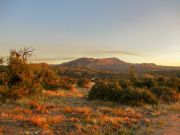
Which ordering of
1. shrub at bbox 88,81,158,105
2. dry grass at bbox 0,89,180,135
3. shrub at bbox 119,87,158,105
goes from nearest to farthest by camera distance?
dry grass at bbox 0,89,180,135 < shrub at bbox 119,87,158,105 < shrub at bbox 88,81,158,105

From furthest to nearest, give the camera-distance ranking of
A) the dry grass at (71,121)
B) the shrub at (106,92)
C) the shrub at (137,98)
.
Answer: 1. the shrub at (106,92)
2. the shrub at (137,98)
3. the dry grass at (71,121)

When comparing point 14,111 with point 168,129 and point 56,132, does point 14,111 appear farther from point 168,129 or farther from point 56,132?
point 168,129

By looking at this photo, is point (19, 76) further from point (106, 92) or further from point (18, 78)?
point (106, 92)

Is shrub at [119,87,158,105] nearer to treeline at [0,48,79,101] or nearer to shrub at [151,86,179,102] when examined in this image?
shrub at [151,86,179,102]

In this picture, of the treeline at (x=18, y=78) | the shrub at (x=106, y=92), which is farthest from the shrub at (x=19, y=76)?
the shrub at (x=106, y=92)

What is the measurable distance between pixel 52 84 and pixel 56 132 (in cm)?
2046

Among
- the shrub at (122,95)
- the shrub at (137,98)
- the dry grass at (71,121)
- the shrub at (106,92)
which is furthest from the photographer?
the shrub at (106,92)

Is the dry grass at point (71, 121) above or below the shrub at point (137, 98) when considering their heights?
below

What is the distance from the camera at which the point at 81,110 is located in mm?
16188

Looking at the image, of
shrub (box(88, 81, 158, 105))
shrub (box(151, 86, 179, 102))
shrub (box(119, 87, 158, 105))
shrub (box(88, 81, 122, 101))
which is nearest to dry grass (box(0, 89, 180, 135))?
shrub (box(119, 87, 158, 105))

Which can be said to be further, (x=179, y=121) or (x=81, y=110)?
(x=81, y=110)

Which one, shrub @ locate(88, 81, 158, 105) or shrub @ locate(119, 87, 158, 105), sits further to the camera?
shrub @ locate(88, 81, 158, 105)

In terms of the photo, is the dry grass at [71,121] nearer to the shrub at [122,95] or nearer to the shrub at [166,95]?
the shrub at [122,95]

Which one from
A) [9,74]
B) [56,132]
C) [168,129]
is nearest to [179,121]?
[168,129]
